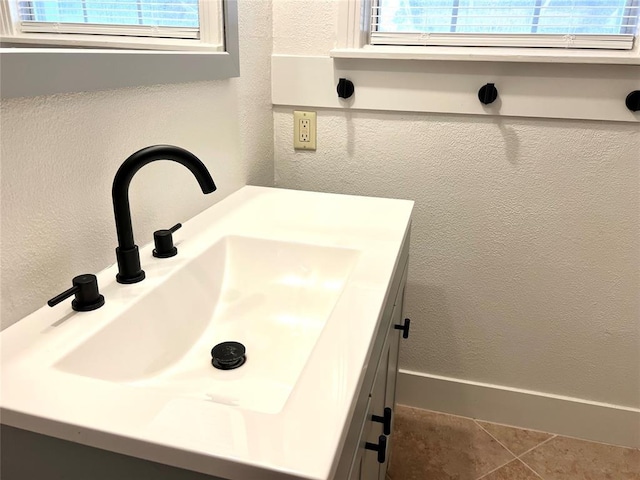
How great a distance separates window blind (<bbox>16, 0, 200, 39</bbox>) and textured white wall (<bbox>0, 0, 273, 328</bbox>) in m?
0.11

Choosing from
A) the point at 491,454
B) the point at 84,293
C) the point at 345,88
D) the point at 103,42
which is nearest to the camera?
the point at 84,293

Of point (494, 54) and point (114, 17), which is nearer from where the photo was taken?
point (114, 17)

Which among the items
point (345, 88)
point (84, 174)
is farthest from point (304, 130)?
point (84, 174)

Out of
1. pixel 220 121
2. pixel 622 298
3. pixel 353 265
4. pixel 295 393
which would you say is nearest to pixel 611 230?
pixel 622 298

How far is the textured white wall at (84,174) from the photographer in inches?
28.4

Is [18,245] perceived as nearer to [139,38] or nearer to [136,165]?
[136,165]

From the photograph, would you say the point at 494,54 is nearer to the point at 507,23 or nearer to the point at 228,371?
the point at 507,23

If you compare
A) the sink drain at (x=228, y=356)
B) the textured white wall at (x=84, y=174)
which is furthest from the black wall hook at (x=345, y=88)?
the sink drain at (x=228, y=356)

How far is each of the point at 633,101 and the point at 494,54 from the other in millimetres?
370

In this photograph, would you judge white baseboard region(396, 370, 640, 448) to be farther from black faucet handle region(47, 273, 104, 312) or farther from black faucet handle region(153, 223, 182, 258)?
black faucet handle region(47, 273, 104, 312)

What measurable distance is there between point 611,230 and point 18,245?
1.46 metres

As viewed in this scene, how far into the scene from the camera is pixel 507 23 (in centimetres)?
142

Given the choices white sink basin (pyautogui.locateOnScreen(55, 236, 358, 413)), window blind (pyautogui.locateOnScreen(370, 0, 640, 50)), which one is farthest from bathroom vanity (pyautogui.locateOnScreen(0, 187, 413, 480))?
window blind (pyautogui.locateOnScreen(370, 0, 640, 50))

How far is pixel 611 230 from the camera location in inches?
58.4
